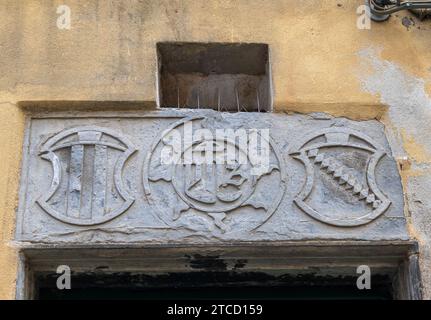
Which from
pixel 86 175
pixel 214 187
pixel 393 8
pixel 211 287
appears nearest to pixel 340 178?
pixel 214 187

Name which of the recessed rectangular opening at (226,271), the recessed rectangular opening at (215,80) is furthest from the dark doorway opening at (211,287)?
the recessed rectangular opening at (215,80)

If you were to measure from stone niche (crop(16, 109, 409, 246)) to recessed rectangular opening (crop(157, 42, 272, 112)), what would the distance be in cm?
37

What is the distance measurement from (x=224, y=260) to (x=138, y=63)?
1.03 metres

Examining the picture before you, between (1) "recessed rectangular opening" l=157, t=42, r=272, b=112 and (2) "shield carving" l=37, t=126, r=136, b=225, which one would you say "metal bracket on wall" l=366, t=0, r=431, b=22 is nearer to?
(1) "recessed rectangular opening" l=157, t=42, r=272, b=112

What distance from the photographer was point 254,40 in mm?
4371

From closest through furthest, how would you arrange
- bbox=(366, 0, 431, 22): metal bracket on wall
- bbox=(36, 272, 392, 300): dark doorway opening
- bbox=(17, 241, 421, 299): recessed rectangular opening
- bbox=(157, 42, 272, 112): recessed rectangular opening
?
1. bbox=(17, 241, 421, 299): recessed rectangular opening
2. bbox=(36, 272, 392, 300): dark doorway opening
3. bbox=(366, 0, 431, 22): metal bracket on wall
4. bbox=(157, 42, 272, 112): recessed rectangular opening

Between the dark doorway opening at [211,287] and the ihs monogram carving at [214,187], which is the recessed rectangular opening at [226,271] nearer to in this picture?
the dark doorway opening at [211,287]

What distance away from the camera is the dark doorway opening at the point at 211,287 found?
408cm

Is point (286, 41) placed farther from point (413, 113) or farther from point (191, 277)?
point (191, 277)

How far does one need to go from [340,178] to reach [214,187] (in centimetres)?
58

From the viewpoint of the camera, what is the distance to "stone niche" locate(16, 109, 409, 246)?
3912 millimetres

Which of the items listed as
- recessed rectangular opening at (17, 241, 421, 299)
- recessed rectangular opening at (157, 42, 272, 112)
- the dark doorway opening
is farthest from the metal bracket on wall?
the dark doorway opening

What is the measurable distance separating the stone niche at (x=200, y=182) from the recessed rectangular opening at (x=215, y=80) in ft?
1.22
